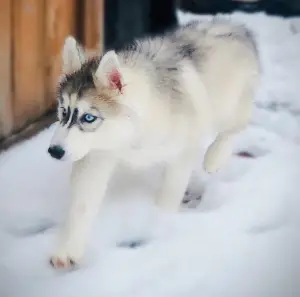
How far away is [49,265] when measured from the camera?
1.86ft

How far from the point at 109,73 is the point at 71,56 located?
0.04 metres

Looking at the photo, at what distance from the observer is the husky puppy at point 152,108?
59cm

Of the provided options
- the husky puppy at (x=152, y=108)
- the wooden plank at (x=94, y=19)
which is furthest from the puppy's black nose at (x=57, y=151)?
the wooden plank at (x=94, y=19)

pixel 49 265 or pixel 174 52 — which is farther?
pixel 174 52

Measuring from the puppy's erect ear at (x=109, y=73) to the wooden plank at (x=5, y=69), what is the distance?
86 mm

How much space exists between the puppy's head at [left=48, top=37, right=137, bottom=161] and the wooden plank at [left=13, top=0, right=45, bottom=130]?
0.08 feet

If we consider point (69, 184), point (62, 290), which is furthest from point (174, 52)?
point (62, 290)

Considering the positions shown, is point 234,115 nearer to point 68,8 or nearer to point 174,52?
point 174,52

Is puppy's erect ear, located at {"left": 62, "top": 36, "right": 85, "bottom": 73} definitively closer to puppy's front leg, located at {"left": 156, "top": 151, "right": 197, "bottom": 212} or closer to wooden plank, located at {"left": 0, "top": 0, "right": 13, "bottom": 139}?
wooden plank, located at {"left": 0, "top": 0, "right": 13, "bottom": 139}

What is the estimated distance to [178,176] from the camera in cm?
68

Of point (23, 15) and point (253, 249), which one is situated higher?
point (23, 15)

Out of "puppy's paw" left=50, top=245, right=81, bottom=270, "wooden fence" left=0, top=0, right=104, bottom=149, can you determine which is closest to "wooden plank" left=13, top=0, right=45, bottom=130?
"wooden fence" left=0, top=0, right=104, bottom=149

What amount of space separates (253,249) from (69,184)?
196 mm

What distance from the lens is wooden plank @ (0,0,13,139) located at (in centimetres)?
56
